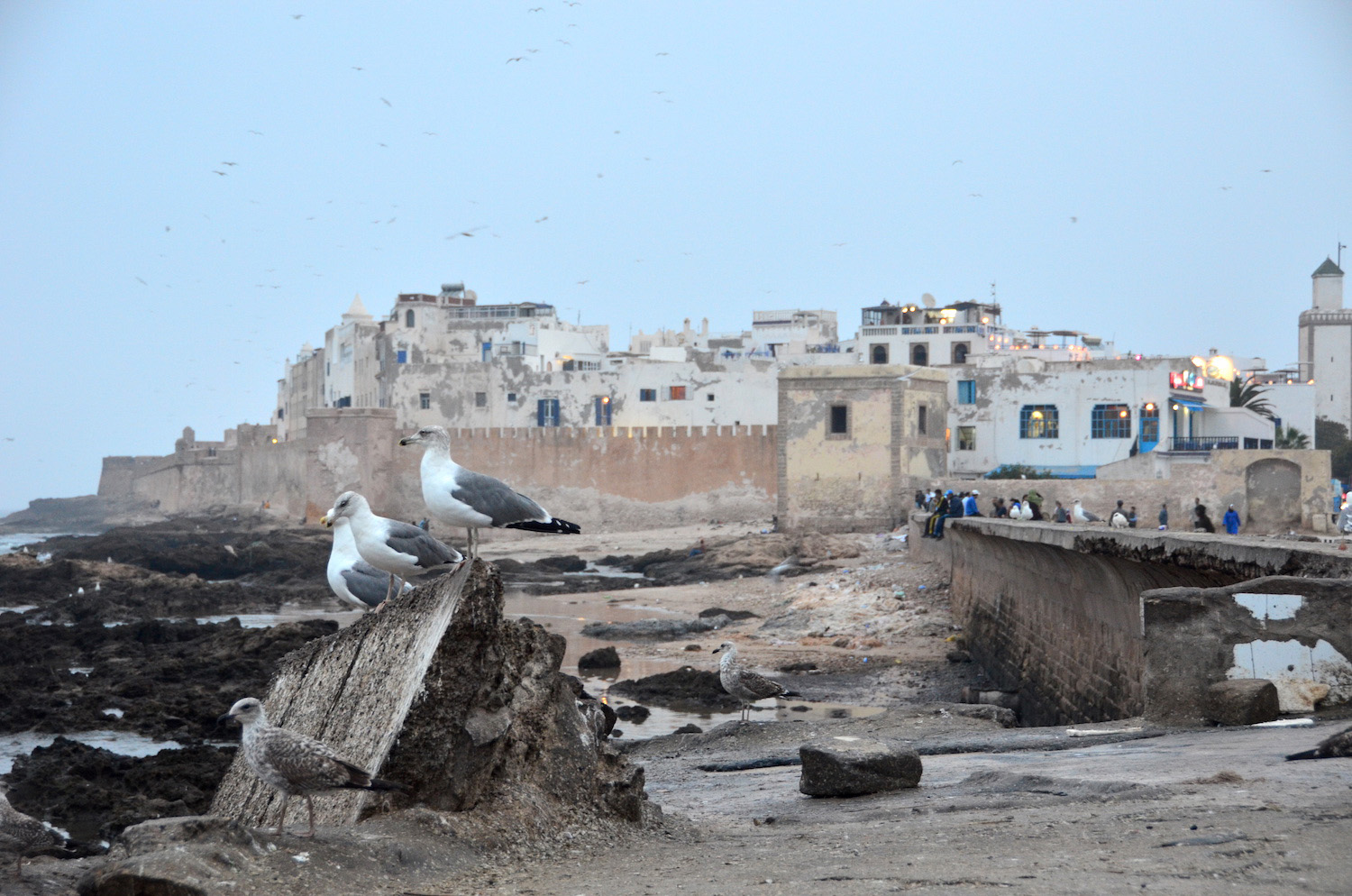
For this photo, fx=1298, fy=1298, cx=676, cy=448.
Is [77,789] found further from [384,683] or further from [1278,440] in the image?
[1278,440]

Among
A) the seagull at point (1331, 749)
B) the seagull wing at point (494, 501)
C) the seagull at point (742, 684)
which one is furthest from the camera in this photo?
the seagull at point (742, 684)

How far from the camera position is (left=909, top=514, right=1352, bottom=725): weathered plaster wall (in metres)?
7.04

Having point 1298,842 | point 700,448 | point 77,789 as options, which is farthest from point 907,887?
point 700,448

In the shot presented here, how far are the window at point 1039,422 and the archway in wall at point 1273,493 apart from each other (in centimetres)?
976

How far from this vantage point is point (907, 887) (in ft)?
12.3

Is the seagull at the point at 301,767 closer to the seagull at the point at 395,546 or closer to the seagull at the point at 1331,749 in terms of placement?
the seagull at the point at 395,546

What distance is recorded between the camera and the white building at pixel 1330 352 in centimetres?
6419

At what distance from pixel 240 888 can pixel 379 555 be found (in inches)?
101

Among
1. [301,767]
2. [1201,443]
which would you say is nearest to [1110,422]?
[1201,443]

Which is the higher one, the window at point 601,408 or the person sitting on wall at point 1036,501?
the window at point 601,408

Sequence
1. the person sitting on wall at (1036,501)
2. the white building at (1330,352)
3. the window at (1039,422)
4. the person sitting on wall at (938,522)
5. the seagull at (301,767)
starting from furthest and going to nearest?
the white building at (1330,352) < the window at (1039,422) < the person sitting on wall at (1036,501) < the person sitting on wall at (938,522) < the seagull at (301,767)

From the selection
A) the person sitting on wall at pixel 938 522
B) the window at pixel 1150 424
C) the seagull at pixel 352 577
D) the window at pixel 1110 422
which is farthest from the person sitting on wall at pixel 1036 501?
the seagull at pixel 352 577

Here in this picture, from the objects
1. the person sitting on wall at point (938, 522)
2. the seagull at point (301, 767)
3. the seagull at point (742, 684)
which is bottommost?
the seagull at point (742, 684)

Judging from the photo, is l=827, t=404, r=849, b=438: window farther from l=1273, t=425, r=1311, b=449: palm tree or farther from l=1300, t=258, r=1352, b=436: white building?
l=1300, t=258, r=1352, b=436: white building
